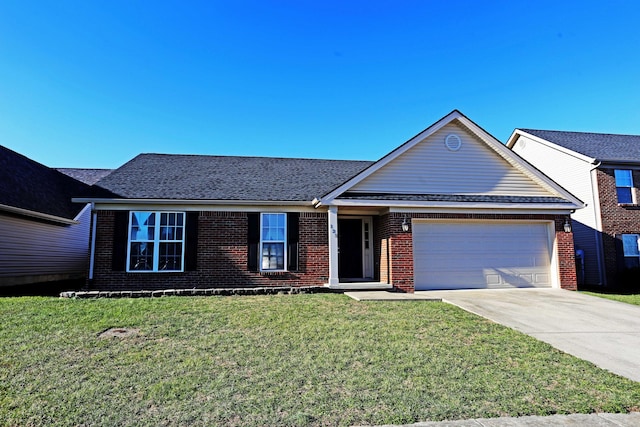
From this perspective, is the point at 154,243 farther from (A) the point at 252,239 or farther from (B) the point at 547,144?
(B) the point at 547,144

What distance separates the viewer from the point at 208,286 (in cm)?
1133

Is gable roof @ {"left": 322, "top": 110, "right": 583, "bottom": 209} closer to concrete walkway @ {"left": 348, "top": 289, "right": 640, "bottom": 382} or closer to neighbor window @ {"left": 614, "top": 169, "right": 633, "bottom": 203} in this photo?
concrete walkway @ {"left": 348, "top": 289, "right": 640, "bottom": 382}

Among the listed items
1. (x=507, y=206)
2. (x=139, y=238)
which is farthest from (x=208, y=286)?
(x=507, y=206)

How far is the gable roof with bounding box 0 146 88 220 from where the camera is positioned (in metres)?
12.4

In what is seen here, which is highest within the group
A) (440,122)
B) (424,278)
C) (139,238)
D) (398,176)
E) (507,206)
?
(440,122)

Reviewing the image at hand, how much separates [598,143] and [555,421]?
725 inches

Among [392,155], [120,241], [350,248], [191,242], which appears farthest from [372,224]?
[120,241]

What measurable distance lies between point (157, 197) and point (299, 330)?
7072 millimetres

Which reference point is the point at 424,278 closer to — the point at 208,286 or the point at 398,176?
the point at 398,176

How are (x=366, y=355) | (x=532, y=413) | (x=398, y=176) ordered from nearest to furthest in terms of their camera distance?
(x=532, y=413)
(x=366, y=355)
(x=398, y=176)

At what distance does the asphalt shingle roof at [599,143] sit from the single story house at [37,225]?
847 inches

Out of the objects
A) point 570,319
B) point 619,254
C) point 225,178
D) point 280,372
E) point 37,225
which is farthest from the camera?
point 619,254

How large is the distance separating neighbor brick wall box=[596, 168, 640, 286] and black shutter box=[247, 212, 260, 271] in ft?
44.7

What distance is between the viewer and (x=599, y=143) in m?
17.5
